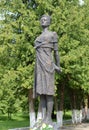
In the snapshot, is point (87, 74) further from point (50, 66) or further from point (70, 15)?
point (50, 66)

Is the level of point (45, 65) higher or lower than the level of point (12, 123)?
higher

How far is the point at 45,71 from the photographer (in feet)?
29.3

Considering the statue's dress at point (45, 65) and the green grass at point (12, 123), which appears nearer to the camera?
the statue's dress at point (45, 65)

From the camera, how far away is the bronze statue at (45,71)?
8852mm

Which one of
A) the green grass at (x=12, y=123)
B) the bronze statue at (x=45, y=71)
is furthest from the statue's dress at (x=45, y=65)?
the green grass at (x=12, y=123)

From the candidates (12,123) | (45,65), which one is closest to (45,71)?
(45,65)

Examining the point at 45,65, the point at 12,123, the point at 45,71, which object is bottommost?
the point at 12,123

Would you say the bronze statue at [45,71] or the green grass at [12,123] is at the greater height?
the bronze statue at [45,71]

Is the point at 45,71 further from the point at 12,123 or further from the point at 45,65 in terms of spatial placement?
the point at 12,123

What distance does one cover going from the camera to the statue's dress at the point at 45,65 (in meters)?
8.84

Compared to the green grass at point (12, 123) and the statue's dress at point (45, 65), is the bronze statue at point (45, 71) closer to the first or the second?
the statue's dress at point (45, 65)

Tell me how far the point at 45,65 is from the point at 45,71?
14cm

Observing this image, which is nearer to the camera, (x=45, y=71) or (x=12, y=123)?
(x=45, y=71)

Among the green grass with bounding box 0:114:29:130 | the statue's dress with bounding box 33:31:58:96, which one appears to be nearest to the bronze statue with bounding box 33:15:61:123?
the statue's dress with bounding box 33:31:58:96
